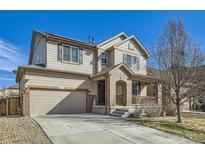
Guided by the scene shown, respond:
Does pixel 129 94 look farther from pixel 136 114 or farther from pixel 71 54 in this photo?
pixel 71 54

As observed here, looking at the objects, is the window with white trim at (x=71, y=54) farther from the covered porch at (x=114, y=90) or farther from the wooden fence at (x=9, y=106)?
the wooden fence at (x=9, y=106)

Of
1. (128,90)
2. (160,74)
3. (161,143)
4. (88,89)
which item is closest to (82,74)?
(88,89)

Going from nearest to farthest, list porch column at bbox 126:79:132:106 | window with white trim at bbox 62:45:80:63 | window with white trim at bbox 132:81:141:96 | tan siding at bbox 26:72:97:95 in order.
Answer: tan siding at bbox 26:72:97:95 < porch column at bbox 126:79:132:106 < window with white trim at bbox 62:45:80:63 < window with white trim at bbox 132:81:141:96

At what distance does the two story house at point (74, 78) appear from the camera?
13617 mm

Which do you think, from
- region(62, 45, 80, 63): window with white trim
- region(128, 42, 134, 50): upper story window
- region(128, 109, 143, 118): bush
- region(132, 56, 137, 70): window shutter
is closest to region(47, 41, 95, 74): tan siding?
region(62, 45, 80, 63): window with white trim

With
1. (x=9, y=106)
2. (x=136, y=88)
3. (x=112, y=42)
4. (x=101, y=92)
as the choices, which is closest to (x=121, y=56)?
(x=112, y=42)

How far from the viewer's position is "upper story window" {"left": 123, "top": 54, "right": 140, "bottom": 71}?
19.1 metres

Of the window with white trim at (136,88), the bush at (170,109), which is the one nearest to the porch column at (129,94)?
the bush at (170,109)

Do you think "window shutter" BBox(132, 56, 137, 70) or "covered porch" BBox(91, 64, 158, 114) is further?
"window shutter" BBox(132, 56, 137, 70)

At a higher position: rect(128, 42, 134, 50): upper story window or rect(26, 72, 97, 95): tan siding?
rect(128, 42, 134, 50): upper story window

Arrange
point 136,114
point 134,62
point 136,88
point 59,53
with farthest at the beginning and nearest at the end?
1. point 134,62
2. point 136,88
3. point 59,53
4. point 136,114

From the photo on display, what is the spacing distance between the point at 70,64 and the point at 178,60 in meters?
9.53

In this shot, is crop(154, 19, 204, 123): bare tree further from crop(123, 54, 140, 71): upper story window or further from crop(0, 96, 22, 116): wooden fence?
crop(0, 96, 22, 116): wooden fence

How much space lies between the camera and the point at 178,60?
1084 centimetres
